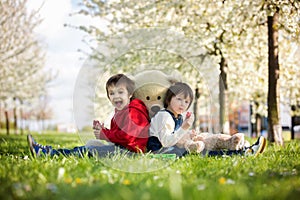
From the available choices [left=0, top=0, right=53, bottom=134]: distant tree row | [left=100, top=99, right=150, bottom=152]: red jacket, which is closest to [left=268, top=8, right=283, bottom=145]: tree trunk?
[left=100, top=99, right=150, bottom=152]: red jacket

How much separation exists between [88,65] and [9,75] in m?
14.1

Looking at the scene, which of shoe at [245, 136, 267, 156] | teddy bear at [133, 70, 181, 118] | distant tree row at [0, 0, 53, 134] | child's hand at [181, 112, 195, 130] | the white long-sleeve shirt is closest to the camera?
the white long-sleeve shirt

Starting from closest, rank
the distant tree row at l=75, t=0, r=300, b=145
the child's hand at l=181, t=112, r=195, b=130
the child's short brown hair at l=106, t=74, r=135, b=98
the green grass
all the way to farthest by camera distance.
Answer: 1. the green grass
2. the child's hand at l=181, t=112, r=195, b=130
3. the child's short brown hair at l=106, t=74, r=135, b=98
4. the distant tree row at l=75, t=0, r=300, b=145

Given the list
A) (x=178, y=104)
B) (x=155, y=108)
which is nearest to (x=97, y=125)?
(x=155, y=108)

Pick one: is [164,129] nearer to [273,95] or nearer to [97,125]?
[97,125]

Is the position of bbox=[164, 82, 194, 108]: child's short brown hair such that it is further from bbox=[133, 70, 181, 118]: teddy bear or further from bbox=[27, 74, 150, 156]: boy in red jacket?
bbox=[27, 74, 150, 156]: boy in red jacket

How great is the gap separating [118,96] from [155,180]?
1.78m

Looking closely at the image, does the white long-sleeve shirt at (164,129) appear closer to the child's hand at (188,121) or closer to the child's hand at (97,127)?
the child's hand at (188,121)

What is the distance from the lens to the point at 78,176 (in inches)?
130

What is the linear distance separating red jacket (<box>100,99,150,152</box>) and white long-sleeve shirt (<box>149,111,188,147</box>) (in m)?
0.09

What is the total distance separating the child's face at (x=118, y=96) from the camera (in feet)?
16.1

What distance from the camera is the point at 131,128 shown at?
15.6ft

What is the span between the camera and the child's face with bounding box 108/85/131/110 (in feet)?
16.1

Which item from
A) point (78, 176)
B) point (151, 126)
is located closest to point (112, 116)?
point (151, 126)
